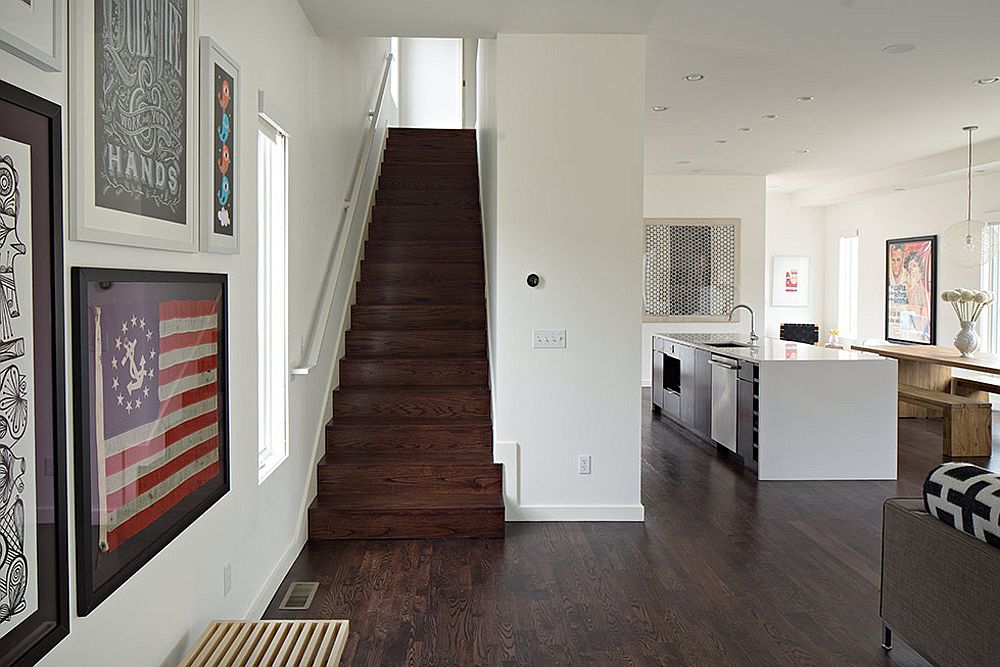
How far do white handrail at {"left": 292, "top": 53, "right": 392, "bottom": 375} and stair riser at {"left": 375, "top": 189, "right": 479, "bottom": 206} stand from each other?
1.36 feet

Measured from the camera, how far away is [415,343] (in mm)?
5605

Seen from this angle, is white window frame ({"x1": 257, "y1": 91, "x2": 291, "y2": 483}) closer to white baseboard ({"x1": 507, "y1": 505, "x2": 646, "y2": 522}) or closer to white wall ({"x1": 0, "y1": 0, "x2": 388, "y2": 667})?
white wall ({"x1": 0, "y1": 0, "x2": 388, "y2": 667})

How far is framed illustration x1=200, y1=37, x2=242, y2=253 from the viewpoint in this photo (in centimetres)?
254

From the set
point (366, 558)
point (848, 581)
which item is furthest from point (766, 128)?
point (366, 558)

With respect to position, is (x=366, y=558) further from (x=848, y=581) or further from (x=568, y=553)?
(x=848, y=581)

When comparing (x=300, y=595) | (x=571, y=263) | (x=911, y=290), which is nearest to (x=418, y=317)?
(x=571, y=263)

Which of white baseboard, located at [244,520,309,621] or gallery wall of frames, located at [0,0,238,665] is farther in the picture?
white baseboard, located at [244,520,309,621]

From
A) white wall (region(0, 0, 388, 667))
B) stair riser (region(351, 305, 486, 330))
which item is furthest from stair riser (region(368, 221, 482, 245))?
white wall (region(0, 0, 388, 667))

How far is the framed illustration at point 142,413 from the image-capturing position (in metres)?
1.82

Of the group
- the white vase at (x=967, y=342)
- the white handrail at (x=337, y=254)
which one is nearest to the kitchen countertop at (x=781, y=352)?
the white vase at (x=967, y=342)

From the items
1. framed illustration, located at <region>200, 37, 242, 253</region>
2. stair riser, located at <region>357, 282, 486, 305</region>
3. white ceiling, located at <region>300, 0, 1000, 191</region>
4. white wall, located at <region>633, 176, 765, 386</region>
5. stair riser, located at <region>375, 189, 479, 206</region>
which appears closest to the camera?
framed illustration, located at <region>200, 37, 242, 253</region>

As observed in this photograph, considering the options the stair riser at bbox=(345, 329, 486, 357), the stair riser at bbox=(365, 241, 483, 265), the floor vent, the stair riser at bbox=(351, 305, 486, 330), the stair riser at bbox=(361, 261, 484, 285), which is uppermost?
the stair riser at bbox=(365, 241, 483, 265)

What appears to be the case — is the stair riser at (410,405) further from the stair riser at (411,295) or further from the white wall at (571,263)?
the stair riser at (411,295)

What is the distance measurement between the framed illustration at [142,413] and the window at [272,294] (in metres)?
0.81
